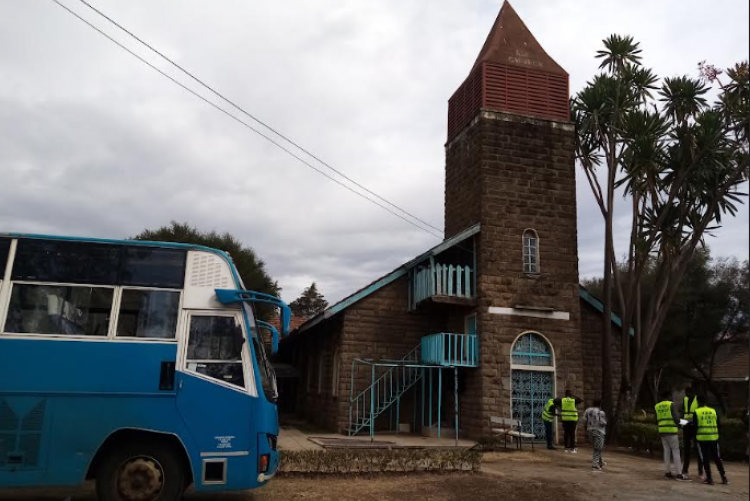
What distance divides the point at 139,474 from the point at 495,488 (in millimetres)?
5291

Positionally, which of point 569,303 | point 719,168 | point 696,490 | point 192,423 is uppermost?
point 719,168

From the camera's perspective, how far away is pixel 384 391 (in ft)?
56.6

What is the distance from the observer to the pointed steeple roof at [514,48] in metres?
18.2

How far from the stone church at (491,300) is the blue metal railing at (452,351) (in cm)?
4

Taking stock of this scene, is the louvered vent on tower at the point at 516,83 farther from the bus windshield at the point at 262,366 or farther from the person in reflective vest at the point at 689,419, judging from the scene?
the bus windshield at the point at 262,366

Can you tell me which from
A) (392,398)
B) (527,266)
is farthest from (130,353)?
(527,266)

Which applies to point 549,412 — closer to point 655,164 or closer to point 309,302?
point 655,164

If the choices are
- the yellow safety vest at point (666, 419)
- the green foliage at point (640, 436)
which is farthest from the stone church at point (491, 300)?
the yellow safety vest at point (666, 419)

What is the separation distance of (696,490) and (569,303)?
760 centimetres

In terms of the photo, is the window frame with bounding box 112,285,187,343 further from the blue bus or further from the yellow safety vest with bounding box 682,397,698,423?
the yellow safety vest with bounding box 682,397,698,423

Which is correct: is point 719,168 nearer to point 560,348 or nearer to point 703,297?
point 560,348

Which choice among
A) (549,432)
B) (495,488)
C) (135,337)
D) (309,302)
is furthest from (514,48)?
(309,302)

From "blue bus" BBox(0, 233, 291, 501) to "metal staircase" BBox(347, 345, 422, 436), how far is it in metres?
9.00

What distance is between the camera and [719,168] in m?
16.9
